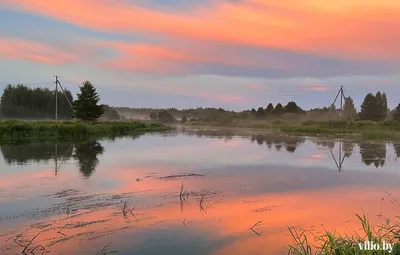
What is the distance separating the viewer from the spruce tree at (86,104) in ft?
123

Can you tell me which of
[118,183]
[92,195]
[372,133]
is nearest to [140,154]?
A: [118,183]

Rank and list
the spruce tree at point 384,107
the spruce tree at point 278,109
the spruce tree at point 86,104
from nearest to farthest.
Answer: the spruce tree at point 86,104, the spruce tree at point 384,107, the spruce tree at point 278,109

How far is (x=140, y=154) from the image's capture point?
17.4 metres

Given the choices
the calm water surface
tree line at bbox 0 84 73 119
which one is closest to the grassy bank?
the calm water surface

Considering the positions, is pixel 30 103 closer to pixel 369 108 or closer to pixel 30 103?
pixel 30 103

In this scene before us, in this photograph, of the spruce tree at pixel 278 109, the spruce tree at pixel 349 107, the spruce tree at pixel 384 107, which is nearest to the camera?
the spruce tree at pixel 384 107

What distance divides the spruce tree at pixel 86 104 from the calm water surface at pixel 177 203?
77.9 feet

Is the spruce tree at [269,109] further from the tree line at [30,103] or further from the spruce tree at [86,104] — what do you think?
the spruce tree at [86,104]

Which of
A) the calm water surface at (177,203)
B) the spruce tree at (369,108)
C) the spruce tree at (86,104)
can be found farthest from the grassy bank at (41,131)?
the spruce tree at (369,108)

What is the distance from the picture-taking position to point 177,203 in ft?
25.8

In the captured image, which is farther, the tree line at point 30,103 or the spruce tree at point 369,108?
the spruce tree at point 369,108

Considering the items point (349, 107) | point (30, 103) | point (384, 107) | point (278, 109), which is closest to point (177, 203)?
point (30, 103)

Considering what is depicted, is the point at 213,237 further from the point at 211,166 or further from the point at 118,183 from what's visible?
the point at 211,166

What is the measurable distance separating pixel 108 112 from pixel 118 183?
74.7 m
